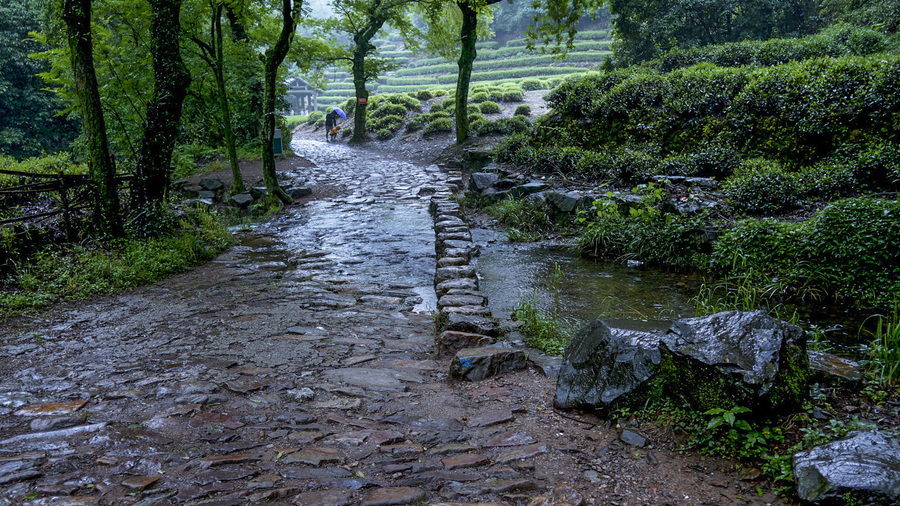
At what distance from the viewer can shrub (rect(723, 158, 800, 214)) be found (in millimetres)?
6605

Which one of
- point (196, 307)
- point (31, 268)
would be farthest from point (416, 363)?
point (31, 268)

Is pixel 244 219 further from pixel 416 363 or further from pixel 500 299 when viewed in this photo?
pixel 416 363

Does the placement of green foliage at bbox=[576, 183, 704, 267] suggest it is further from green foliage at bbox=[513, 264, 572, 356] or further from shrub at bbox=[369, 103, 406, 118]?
shrub at bbox=[369, 103, 406, 118]

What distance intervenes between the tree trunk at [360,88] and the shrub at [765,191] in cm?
1552

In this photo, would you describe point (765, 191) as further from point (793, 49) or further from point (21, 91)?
point (21, 91)

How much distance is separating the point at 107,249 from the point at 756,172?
8.74 m

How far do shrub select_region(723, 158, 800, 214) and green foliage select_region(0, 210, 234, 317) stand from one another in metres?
7.38

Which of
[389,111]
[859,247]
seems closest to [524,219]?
[859,247]

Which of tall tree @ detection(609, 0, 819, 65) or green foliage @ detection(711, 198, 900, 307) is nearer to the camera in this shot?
green foliage @ detection(711, 198, 900, 307)

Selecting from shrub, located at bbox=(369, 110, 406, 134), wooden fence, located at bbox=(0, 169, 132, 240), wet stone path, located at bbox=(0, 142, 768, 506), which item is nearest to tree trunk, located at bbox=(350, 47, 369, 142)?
shrub, located at bbox=(369, 110, 406, 134)

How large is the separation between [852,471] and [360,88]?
20.4 metres

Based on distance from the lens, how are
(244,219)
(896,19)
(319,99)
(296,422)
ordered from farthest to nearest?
(319,99), (896,19), (244,219), (296,422)

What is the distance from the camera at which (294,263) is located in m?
6.79

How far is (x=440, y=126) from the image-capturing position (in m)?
19.1
